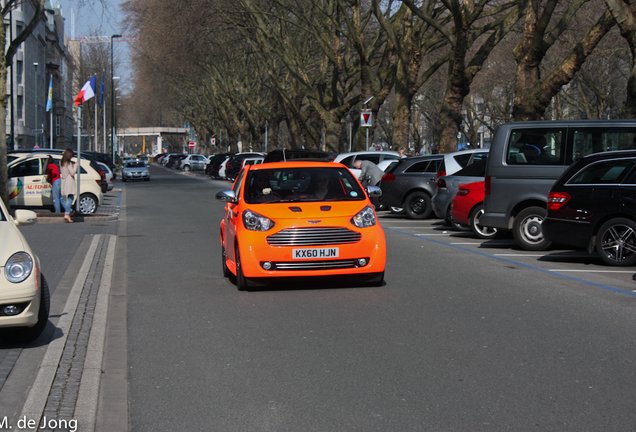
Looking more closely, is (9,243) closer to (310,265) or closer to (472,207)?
(310,265)

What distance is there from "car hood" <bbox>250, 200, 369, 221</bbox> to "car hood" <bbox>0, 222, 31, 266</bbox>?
3102 mm

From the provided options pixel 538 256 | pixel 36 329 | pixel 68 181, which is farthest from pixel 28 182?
pixel 36 329

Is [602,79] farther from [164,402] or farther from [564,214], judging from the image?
[164,402]

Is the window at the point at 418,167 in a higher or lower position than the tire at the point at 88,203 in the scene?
higher

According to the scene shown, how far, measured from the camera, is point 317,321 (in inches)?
298

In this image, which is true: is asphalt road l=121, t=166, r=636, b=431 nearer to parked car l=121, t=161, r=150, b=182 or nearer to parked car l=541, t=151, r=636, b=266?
parked car l=541, t=151, r=636, b=266

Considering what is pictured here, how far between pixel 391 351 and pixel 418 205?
48.0 feet

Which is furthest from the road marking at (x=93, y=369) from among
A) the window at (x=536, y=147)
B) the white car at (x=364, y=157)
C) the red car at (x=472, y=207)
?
the white car at (x=364, y=157)

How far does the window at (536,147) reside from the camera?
44.1ft

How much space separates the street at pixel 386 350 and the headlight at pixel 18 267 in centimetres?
61

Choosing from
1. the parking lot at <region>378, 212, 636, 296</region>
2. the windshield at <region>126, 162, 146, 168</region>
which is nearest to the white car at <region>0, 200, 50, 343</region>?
the parking lot at <region>378, 212, 636, 296</region>

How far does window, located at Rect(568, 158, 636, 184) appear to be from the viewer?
1144cm

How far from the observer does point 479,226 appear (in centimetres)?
1563

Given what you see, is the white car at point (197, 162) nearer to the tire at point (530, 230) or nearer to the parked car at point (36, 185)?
the parked car at point (36, 185)
